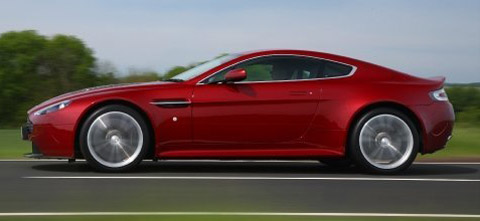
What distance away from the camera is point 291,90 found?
928 centimetres

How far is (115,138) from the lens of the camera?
29.6ft

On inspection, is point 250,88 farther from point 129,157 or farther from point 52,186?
point 52,186

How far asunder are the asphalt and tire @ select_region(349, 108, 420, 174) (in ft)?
0.56

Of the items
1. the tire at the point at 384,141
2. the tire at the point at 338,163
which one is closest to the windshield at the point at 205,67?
the tire at the point at 384,141

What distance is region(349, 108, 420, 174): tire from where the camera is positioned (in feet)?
30.5

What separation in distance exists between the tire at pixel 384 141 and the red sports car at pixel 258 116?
0.01 metres

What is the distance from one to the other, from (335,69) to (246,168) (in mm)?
1541

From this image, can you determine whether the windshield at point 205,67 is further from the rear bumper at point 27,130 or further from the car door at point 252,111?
the rear bumper at point 27,130

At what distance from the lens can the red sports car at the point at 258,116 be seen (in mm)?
9000

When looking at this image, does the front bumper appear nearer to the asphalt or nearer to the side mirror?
the asphalt

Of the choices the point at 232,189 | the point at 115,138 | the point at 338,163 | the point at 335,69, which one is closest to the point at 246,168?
the point at 338,163

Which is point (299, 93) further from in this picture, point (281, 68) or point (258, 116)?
point (258, 116)

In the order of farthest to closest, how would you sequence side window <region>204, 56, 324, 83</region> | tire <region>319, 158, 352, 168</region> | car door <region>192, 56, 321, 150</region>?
tire <region>319, 158, 352, 168</region> → side window <region>204, 56, 324, 83</region> → car door <region>192, 56, 321, 150</region>

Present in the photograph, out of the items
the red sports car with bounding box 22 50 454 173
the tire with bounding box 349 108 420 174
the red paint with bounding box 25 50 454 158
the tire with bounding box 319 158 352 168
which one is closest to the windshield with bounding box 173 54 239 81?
the red sports car with bounding box 22 50 454 173
